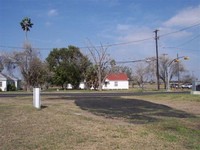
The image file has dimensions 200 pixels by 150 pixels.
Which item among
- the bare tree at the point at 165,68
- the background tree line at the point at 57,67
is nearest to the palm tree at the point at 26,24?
the background tree line at the point at 57,67

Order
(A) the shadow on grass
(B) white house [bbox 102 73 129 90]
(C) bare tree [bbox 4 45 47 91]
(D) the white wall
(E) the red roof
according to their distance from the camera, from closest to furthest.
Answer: (A) the shadow on grass → (C) bare tree [bbox 4 45 47 91] → (B) white house [bbox 102 73 129 90] → (D) the white wall → (E) the red roof

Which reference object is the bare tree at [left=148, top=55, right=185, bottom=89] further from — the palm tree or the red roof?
the palm tree

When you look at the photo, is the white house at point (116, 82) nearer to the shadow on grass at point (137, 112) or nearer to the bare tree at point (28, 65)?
the bare tree at point (28, 65)

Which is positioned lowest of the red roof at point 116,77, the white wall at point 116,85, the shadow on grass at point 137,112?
the shadow on grass at point 137,112

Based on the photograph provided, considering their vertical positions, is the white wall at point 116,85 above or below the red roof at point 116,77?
below

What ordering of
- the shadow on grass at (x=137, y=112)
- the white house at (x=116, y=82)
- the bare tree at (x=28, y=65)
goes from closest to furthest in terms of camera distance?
the shadow on grass at (x=137, y=112)
the bare tree at (x=28, y=65)
the white house at (x=116, y=82)

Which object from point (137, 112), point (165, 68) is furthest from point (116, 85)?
point (137, 112)


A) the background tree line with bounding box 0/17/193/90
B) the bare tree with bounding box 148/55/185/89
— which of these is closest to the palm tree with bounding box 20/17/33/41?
the background tree line with bounding box 0/17/193/90

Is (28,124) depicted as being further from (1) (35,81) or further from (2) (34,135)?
(1) (35,81)

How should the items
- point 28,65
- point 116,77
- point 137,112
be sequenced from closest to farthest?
point 137,112 → point 28,65 → point 116,77

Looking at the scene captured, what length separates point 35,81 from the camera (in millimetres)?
69312

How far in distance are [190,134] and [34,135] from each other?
4.56m

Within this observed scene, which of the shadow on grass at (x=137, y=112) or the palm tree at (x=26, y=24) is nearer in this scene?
the shadow on grass at (x=137, y=112)

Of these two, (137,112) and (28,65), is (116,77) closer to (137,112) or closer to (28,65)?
(28,65)
